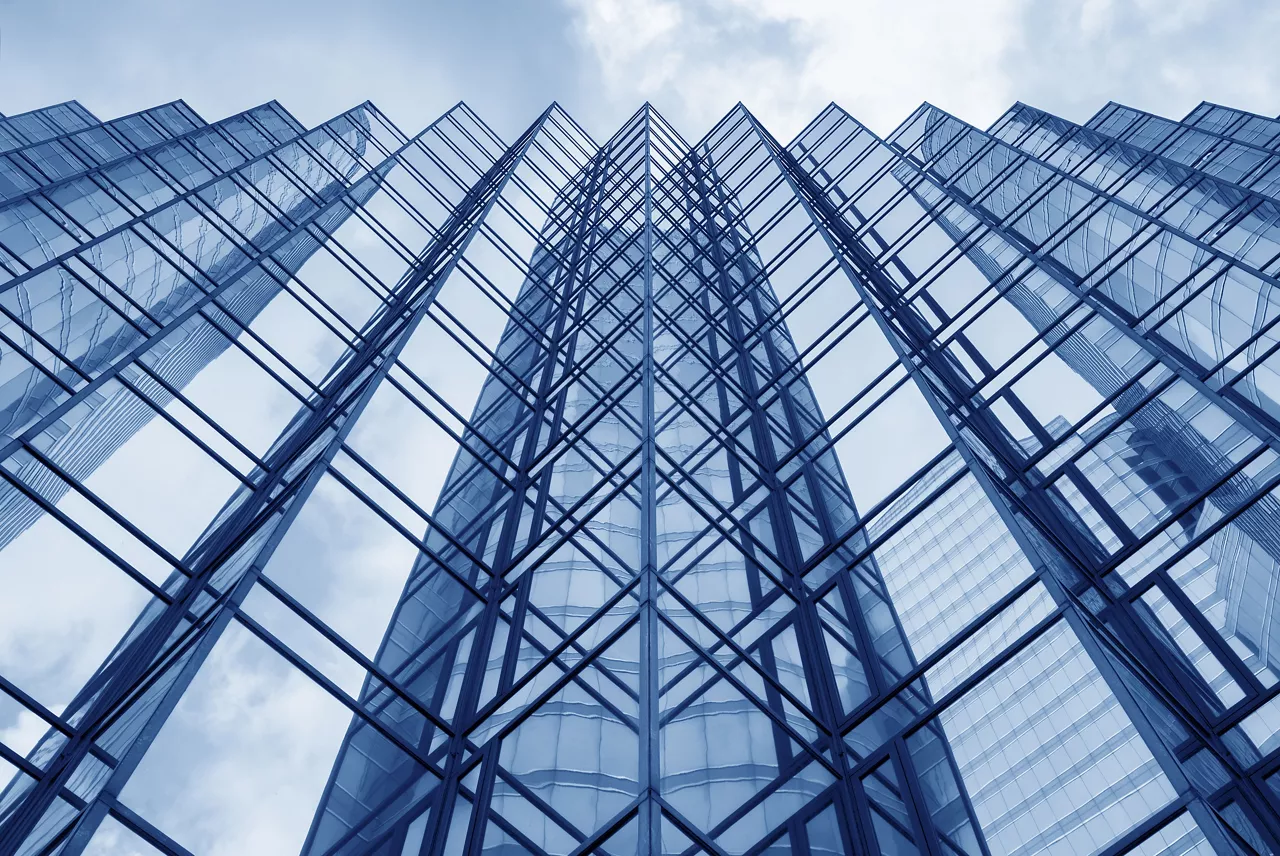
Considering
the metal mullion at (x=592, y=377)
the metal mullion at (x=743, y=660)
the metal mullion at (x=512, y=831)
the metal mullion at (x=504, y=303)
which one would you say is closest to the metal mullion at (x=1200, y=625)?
the metal mullion at (x=743, y=660)

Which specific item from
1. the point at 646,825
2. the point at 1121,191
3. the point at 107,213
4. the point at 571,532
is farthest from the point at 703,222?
the point at 646,825

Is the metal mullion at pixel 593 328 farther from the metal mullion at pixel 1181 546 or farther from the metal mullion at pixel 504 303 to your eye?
the metal mullion at pixel 1181 546

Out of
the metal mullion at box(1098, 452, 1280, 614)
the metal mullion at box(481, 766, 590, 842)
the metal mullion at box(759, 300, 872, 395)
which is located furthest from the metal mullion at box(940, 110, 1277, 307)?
the metal mullion at box(481, 766, 590, 842)

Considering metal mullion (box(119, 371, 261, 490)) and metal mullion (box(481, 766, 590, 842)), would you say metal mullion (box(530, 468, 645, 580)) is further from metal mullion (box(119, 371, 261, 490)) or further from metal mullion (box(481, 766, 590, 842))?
metal mullion (box(119, 371, 261, 490))

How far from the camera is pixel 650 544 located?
12.7 m

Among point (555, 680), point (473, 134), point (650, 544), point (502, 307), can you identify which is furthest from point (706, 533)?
point (473, 134)

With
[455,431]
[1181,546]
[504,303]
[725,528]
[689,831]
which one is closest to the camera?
[689,831]

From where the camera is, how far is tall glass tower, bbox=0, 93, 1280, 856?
32.1 ft

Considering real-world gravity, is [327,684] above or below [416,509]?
below

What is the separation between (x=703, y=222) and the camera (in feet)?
117

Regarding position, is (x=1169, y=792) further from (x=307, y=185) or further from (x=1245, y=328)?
(x=307, y=185)

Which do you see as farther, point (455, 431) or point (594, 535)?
point (455, 431)

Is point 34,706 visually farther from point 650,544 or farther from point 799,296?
point 799,296

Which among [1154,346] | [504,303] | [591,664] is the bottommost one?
[591,664]
